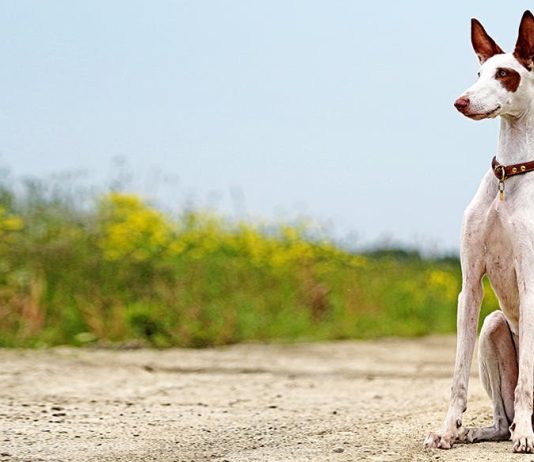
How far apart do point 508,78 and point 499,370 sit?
52.1 inches

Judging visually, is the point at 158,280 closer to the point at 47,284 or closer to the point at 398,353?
the point at 47,284

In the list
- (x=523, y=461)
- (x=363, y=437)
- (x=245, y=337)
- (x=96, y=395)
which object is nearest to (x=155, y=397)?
(x=96, y=395)

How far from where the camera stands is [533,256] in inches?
161

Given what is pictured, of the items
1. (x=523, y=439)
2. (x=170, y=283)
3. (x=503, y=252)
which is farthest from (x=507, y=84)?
(x=170, y=283)

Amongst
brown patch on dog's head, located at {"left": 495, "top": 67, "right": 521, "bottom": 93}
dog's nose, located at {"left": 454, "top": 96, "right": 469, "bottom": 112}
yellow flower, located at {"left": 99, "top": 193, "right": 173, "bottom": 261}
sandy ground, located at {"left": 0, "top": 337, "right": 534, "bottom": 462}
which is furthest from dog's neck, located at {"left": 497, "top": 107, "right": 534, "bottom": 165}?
yellow flower, located at {"left": 99, "top": 193, "right": 173, "bottom": 261}

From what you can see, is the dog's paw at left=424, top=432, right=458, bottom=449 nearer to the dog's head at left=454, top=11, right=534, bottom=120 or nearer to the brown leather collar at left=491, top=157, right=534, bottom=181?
the brown leather collar at left=491, top=157, right=534, bottom=181

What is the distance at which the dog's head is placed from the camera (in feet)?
13.4

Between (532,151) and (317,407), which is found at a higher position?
(532,151)

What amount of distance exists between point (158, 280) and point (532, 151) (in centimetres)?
650

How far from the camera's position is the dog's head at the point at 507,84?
4.09 m

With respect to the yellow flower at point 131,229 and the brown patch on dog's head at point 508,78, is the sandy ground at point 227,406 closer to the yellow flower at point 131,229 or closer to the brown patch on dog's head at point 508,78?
the brown patch on dog's head at point 508,78

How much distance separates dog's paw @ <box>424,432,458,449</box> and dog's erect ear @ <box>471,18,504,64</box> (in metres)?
1.68

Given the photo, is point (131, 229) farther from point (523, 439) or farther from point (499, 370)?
point (523, 439)

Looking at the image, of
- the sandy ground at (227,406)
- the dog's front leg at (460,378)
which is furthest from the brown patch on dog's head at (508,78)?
the sandy ground at (227,406)
